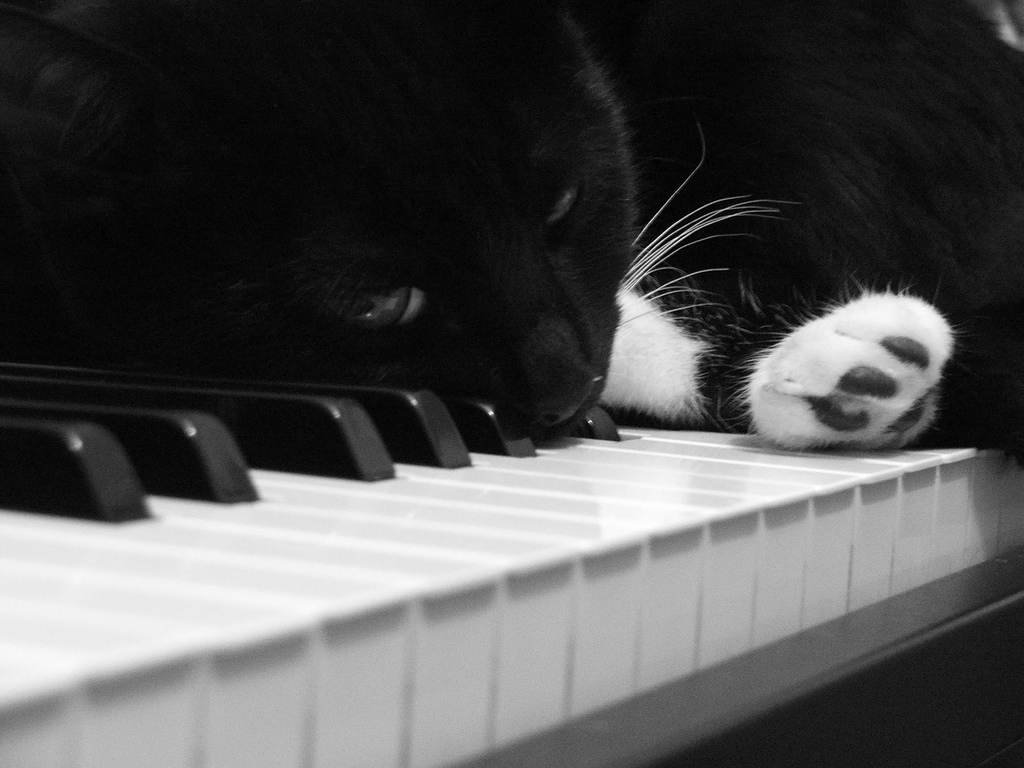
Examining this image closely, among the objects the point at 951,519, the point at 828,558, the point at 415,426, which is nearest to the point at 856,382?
the point at 951,519

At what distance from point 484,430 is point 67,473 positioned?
0.31 m

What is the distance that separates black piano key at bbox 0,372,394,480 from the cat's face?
17 cm

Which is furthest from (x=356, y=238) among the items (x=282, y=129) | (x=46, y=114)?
(x=46, y=114)

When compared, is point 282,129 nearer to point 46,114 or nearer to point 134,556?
point 46,114

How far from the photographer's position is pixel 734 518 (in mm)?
516

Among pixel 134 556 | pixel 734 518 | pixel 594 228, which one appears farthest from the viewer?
pixel 594 228

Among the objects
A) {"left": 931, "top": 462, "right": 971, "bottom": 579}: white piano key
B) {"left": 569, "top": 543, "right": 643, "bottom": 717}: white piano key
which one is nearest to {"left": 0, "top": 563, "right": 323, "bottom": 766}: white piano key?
{"left": 569, "top": 543, "right": 643, "bottom": 717}: white piano key

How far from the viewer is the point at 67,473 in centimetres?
43

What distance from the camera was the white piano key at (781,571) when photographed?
547 mm

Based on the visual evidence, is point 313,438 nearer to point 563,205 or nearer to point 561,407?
point 561,407

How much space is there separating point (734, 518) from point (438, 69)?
15.9 inches

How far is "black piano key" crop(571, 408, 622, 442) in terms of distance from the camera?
835 millimetres

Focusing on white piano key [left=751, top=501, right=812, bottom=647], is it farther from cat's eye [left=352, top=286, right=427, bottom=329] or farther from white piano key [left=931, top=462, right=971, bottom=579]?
cat's eye [left=352, top=286, right=427, bottom=329]

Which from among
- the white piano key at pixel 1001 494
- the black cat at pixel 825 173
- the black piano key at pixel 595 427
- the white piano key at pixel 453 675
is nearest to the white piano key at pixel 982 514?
the white piano key at pixel 1001 494
